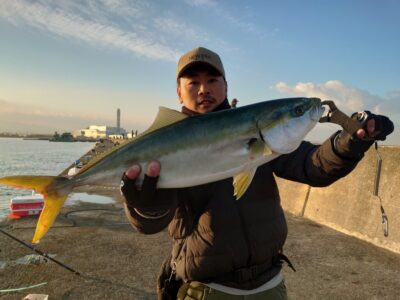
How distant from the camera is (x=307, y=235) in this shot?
8.23 m

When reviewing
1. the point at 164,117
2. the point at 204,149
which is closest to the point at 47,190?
the point at 164,117

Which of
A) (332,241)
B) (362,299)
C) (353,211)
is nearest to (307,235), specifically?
(332,241)

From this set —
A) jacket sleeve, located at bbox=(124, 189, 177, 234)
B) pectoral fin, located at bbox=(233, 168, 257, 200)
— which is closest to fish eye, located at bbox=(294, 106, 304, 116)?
pectoral fin, located at bbox=(233, 168, 257, 200)

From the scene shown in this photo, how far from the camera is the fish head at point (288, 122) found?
9.82 ft

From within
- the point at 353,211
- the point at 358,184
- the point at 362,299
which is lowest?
the point at 362,299

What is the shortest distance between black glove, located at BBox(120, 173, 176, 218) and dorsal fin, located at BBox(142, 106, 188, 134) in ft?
1.69

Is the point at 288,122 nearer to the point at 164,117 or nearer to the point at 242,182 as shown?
the point at 242,182

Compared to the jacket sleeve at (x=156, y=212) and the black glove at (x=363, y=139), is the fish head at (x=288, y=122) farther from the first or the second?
the jacket sleeve at (x=156, y=212)

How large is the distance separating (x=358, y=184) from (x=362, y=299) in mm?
3597

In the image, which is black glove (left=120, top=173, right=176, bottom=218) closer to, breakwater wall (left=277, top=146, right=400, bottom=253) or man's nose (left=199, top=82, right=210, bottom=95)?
man's nose (left=199, top=82, right=210, bottom=95)

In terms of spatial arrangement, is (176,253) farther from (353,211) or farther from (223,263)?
(353,211)

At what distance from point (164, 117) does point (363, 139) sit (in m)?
1.67

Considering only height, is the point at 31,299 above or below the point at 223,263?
below

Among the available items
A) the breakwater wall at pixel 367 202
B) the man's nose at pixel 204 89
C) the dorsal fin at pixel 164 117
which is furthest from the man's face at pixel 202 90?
the breakwater wall at pixel 367 202
